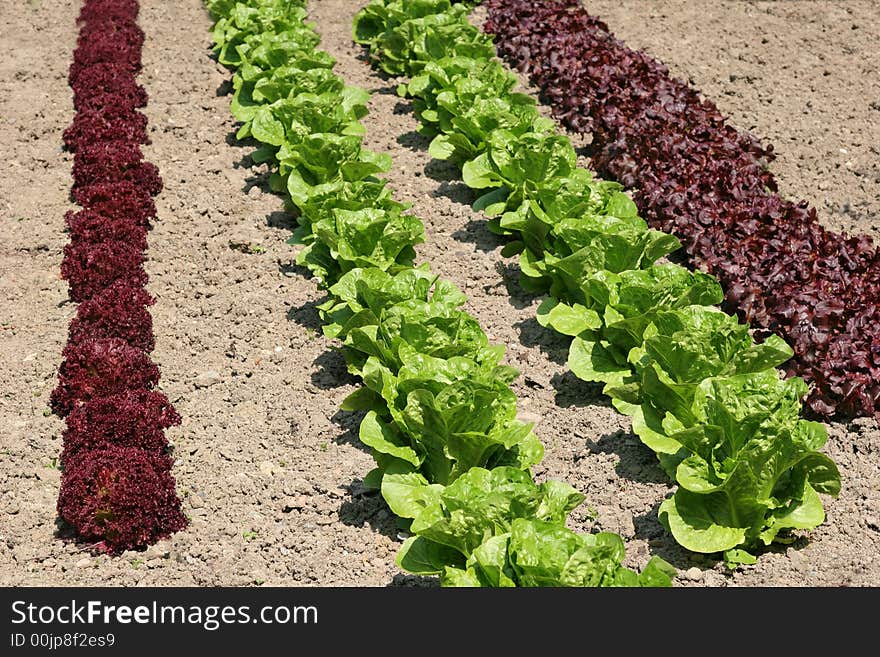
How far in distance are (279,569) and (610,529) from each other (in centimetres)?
185

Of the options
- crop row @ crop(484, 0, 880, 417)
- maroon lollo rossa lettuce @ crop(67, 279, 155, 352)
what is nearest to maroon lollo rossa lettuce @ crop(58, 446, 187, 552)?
maroon lollo rossa lettuce @ crop(67, 279, 155, 352)

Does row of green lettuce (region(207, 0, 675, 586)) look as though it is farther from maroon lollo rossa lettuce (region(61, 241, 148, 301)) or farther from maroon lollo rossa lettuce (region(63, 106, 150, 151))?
maroon lollo rossa lettuce (region(61, 241, 148, 301))

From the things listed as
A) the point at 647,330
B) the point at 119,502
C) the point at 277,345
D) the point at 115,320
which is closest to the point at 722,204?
the point at 647,330

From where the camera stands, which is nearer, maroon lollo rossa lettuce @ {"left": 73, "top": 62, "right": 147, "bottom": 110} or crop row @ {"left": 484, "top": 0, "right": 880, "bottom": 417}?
crop row @ {"left": 484, "top": 0, "right": 880, "bottom": 417}

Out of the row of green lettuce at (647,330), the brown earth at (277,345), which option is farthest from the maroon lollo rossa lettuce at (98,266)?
the row of green lettuce at (647,330)

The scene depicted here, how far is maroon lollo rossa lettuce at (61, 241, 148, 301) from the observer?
29.3ft

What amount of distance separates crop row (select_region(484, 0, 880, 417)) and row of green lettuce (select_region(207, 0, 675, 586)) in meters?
1.94

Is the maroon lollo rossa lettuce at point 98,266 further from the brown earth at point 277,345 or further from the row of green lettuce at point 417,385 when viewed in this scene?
the row of green lettuce at point 417,385

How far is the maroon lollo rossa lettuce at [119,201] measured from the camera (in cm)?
984

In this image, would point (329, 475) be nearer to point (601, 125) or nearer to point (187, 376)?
point (187, 376)

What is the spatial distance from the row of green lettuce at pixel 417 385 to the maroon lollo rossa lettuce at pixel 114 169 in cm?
89

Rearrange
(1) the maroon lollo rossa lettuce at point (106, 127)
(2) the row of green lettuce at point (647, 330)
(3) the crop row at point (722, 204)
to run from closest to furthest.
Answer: (2) the row of green lettuce at point (647, 330), (3) the crop row at point (722, 204), (1) the maroon lollo rossa lettuce at point (106, 127)

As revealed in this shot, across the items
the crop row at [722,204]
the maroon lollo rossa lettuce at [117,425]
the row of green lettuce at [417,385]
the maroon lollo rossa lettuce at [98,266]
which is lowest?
the maroon lollo rossa lettuce at [98,266]

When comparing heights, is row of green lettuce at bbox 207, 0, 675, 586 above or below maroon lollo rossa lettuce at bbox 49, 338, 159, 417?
above
